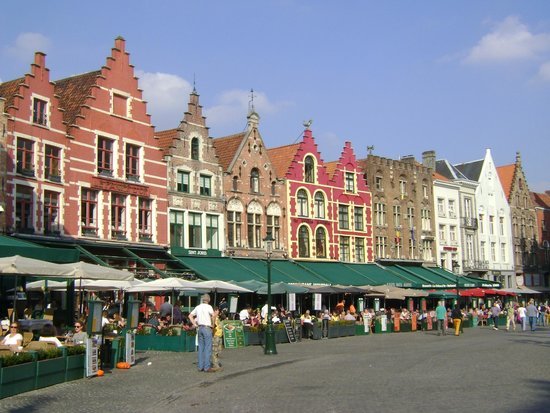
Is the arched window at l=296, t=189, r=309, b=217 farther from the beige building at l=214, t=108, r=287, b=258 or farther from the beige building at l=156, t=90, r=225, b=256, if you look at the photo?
the beige building at l=156, t=90, r=225, b=256

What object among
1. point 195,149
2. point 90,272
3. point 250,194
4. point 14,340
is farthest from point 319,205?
point 14,340

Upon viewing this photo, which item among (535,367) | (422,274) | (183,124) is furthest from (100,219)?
(422,274)

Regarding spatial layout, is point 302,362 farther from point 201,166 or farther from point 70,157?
point 201,166

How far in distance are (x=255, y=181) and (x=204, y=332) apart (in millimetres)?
27414

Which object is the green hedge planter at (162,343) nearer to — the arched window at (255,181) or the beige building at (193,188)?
the beige building at (193,188)

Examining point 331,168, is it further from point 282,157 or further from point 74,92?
point 74,92

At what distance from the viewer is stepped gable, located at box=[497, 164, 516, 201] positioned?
7284 cm

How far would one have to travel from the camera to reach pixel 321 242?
49750mm

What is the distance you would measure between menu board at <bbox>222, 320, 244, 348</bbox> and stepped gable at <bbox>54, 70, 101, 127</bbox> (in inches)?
531

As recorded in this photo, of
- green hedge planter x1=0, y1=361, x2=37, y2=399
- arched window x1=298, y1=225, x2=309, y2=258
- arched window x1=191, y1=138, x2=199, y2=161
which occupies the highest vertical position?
arched window x1=191, y1=138, x2=199, y2=161

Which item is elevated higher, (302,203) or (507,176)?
(507,176)

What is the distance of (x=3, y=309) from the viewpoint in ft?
93.7

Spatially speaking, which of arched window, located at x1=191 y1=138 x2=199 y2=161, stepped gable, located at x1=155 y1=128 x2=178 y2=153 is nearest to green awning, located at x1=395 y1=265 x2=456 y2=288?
arched window, located at x1=191 y1=138 x2=199 y2=161

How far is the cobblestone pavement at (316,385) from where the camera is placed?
1280 centimetres
